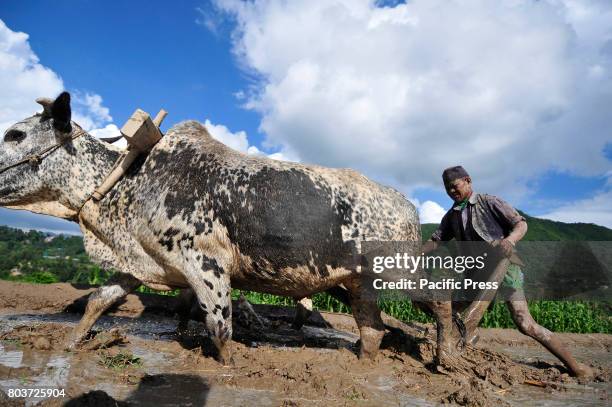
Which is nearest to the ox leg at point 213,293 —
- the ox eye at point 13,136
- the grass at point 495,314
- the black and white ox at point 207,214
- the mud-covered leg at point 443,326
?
the black and white ox at point 207,214

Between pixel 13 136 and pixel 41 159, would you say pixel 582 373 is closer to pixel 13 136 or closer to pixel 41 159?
pixel 41 159

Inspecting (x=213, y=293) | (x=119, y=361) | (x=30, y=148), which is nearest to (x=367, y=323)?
(x=213, y=293)

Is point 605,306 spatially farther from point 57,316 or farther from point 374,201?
point 57,316

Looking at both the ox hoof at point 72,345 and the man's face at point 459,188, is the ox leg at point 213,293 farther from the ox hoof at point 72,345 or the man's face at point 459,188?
the man's face at point 459,188

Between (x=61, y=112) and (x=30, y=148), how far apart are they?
1.69ft

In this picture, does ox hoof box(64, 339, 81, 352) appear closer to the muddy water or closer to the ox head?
the muddy water

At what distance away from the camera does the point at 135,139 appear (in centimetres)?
439

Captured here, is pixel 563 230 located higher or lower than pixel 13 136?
higher

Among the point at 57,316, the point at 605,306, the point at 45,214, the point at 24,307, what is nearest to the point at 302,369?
the point at 45,214

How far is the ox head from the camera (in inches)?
183

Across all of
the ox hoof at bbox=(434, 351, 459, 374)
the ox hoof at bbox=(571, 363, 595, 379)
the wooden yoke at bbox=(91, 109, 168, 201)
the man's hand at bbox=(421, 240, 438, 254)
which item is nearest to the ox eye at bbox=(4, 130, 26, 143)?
the wooden yoke at bbox=(91, 109, 168, 201)

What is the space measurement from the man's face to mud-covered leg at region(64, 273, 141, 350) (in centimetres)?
353

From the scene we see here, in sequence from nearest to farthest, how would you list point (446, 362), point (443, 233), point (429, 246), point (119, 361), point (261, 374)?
1. point (261, 374)
2. point (119, 361)
3. point (446, 362)
4. point (429, 246)
5. point (443, 233)

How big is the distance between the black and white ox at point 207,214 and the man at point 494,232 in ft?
2.35
